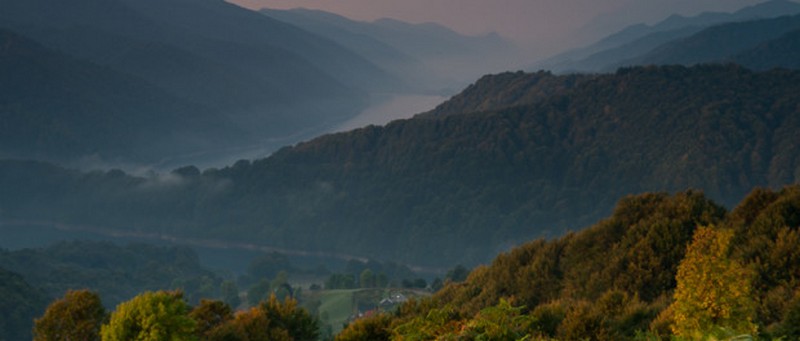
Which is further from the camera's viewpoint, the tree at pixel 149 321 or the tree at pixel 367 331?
the tree at pixel 367 331

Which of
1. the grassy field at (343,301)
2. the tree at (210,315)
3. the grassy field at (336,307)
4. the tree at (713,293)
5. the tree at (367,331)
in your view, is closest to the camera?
the tree at (713,293)

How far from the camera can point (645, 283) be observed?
19.5 m

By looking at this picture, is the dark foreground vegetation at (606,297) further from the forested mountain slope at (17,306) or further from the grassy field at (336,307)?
the forested mountain slope at (17,306)

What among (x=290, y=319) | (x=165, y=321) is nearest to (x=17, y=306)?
(x=290, y=319)

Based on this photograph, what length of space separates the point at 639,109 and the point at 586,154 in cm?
1452

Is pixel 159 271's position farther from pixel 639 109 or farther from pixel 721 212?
pixel 721 212

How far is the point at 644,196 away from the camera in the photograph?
23266 mm

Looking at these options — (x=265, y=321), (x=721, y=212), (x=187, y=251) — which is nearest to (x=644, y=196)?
(x=721, y=212)

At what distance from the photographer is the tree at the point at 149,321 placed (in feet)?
41.3

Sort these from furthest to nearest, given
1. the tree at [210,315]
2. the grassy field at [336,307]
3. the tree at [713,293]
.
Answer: the grassy field at [336,307] < the tree at [210,315] < the tree at [713,293]

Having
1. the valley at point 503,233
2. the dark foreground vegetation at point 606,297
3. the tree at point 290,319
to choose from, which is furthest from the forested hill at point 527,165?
the tree at point 290,319

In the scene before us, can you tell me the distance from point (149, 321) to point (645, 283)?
1292cm

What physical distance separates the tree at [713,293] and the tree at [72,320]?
12417 millimetres

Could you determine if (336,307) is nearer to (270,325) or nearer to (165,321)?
(270,325)
